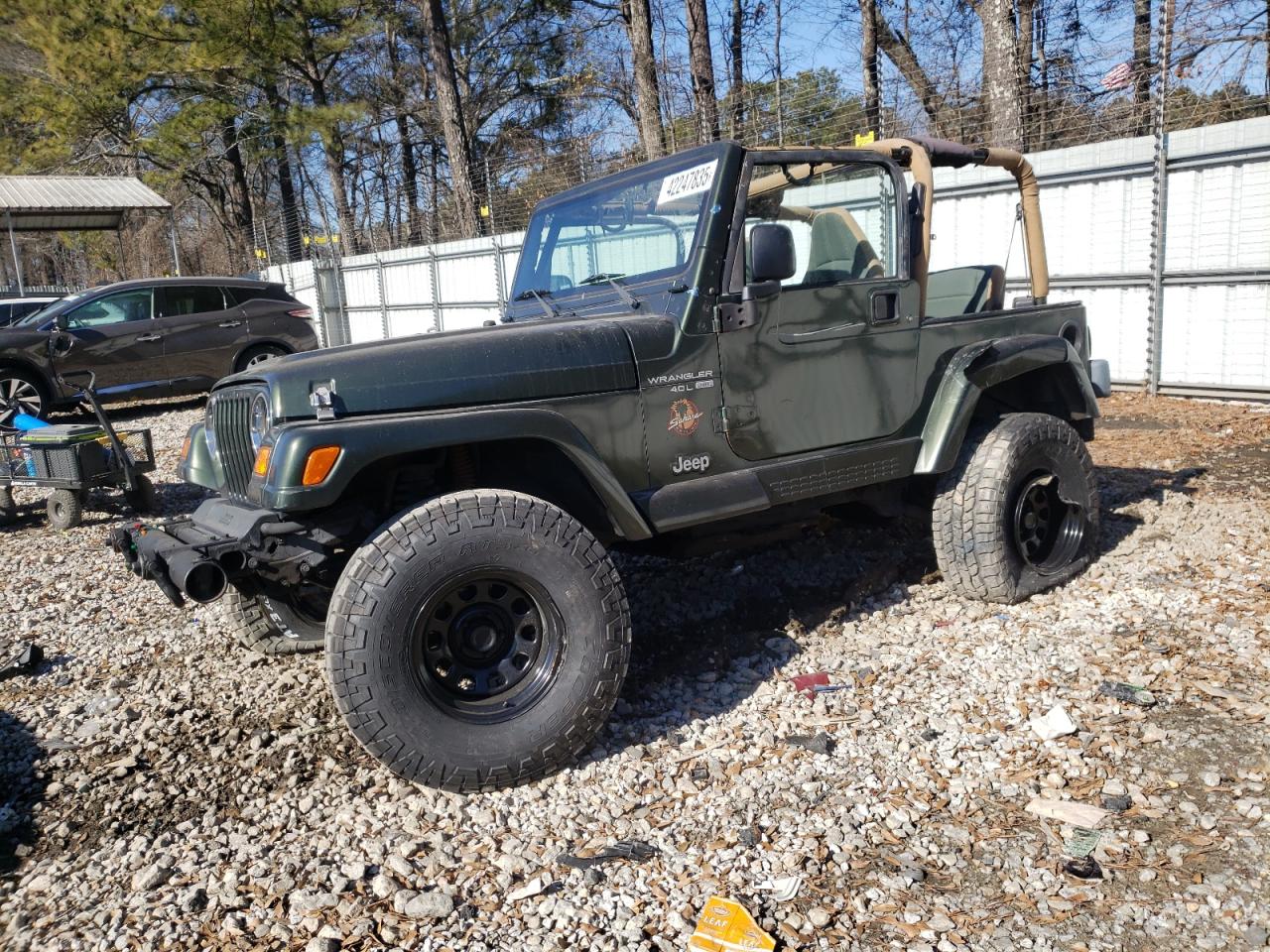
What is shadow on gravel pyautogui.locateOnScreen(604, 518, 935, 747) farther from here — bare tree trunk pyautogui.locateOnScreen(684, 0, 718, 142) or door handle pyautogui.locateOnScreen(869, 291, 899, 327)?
bare tree trunk pyautogui.locateOnScreen(684, 0, 718, 142)

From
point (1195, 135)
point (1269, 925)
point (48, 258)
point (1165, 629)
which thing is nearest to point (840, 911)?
point (1269, 925)

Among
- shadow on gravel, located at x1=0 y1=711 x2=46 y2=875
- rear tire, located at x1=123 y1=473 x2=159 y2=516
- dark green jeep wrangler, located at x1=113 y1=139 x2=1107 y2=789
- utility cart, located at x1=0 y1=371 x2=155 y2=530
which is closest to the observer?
shadow on gravel, located at x1=0 y1=711 x2=46 y2=875

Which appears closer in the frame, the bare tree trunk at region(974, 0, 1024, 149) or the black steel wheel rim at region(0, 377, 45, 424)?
the bare tree trunk at region(974, 0, 1024, 149)

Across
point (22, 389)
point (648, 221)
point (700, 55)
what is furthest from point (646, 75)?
point (648, 221)

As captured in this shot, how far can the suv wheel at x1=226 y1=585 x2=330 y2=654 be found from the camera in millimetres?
4102

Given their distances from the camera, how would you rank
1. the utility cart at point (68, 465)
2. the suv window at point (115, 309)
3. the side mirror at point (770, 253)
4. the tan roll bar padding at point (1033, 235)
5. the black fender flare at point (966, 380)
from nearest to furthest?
1. the side mirror at point (770, 253)
2. the black fender flare at point (966, 380)
3. the tan roll bar padding at point (1033, 235)
4. the utility cart at point (68, 465)
5. the suv window at point (115, 309)

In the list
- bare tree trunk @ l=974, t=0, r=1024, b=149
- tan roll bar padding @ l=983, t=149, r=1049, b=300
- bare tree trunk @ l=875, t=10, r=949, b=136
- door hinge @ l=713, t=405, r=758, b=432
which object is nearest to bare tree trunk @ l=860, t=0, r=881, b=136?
bare tree trunk @ l=875, t=10, r=949, b=136

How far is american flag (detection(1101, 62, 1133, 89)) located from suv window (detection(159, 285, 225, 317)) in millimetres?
11517

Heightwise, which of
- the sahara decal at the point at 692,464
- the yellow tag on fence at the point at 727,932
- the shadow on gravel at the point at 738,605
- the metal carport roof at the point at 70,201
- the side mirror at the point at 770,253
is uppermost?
the metal carport roof at the point at 70,201

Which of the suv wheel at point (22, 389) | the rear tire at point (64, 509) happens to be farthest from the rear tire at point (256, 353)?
the rear tire at point (64, 509)

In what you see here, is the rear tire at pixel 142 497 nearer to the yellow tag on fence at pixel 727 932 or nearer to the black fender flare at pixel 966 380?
the black fender flare at pixel 966 380

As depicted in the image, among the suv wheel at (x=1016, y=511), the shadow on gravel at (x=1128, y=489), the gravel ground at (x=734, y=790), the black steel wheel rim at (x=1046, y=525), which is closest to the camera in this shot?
the gravel ground at (x=734, y=790)

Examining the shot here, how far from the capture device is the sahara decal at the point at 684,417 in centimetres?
353

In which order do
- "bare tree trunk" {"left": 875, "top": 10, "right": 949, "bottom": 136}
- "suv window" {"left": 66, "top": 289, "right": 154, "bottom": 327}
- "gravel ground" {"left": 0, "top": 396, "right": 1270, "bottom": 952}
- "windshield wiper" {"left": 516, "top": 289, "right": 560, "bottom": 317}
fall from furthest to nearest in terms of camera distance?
"bare tree trunk" {"left": 875, "top": 10, "right": 949, "bottom": 136} → "suv window" {"left": 66, "top": 289, "right": 154, "bottom": 327} → "windshield wiper" {"left": 516, "top": 289, "right": 560, "bottom": 317} → "gravel ground" {"left": 0, "top": 396, "right": 1270, "bottom": 952}
